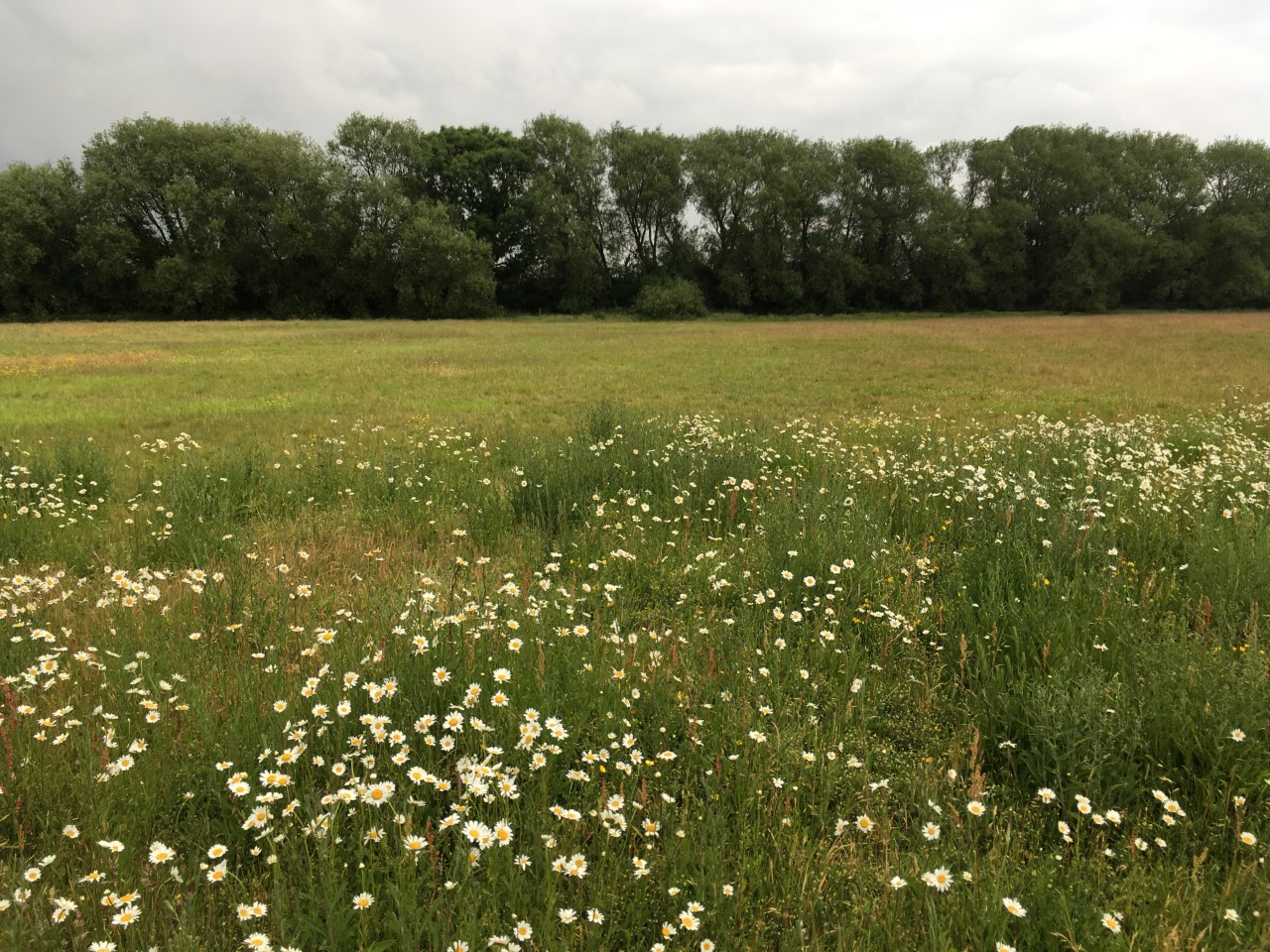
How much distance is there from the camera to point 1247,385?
16.7 metres

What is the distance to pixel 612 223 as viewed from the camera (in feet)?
225

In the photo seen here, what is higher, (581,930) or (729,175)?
(729,175)

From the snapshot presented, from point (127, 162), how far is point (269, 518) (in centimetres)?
6961

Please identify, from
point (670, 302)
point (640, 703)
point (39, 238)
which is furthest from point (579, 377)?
point (39, 238)

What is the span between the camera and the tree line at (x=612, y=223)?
191 feet

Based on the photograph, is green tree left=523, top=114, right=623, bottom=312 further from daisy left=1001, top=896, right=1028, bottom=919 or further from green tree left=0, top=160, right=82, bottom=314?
daisy left=1001, top=896, right=1028, bottom=919

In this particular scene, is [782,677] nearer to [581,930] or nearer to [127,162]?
[581,930]

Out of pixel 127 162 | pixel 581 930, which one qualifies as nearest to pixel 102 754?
pixel 581 930

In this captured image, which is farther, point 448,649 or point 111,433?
point 111,433

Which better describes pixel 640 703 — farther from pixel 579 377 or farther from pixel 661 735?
pixel 579 377

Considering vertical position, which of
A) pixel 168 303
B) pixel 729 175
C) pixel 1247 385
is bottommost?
pixel 1247 385

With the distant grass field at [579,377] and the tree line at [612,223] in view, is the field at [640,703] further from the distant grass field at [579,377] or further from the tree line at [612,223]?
the tree line at [612,223]

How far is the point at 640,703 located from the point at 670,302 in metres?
57.1

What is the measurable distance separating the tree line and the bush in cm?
64
